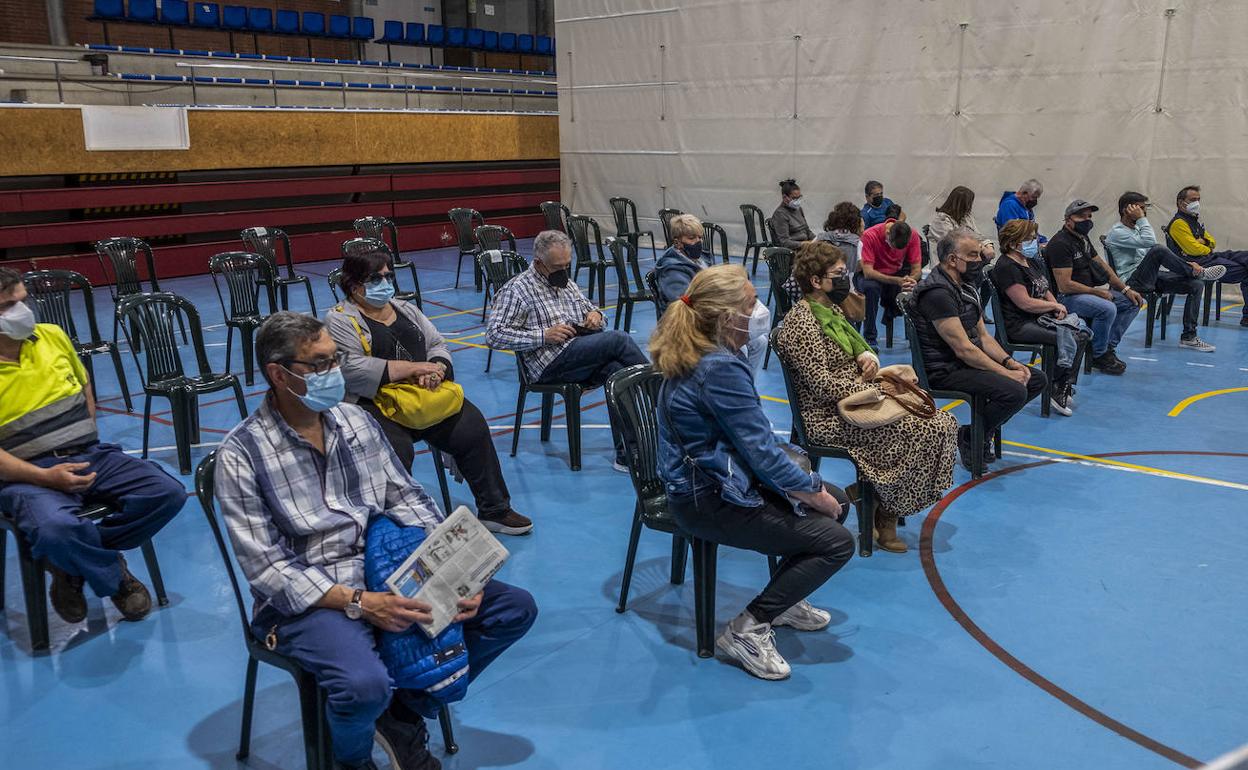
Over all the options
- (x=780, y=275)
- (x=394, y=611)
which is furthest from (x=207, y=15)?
(x=394, y=611)

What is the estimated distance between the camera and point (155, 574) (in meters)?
3.77

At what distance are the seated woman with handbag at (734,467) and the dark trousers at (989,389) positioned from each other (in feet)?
6.52

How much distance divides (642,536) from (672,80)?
11.9 m

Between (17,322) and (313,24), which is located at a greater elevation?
(313,24)

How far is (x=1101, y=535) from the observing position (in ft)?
14.3

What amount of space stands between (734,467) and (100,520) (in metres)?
2.23

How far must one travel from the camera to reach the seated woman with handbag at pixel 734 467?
10.2ft

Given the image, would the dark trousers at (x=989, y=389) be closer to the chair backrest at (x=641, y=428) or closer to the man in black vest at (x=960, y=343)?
the man in black vest at (x=960, y=343)

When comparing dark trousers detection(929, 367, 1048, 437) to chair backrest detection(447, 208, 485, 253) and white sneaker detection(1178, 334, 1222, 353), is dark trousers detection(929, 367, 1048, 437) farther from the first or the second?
chair backrest detection(447, 208, 485, 253)

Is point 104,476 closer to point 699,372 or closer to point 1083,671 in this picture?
point 699,372

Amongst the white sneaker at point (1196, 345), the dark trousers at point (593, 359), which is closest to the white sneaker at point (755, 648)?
the dark trousers at point (593, 359)

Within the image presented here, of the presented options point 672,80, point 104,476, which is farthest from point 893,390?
point 672,80

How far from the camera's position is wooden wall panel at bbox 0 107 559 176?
1131 cm

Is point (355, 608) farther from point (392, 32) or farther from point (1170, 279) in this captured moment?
point (392, 32)
